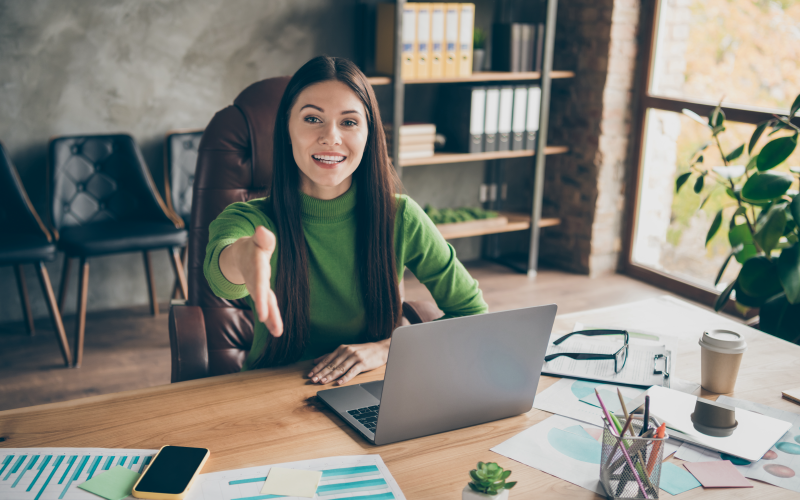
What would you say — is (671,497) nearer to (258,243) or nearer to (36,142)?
(258,243)

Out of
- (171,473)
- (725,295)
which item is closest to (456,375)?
(171,473)

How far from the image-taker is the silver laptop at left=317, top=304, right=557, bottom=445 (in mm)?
1034

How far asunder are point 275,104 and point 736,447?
4.47 ft

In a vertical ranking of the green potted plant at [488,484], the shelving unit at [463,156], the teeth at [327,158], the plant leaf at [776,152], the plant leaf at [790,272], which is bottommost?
the plant leaf at [790,272]

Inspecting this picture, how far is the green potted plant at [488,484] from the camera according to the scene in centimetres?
89

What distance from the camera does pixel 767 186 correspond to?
7.82 ft

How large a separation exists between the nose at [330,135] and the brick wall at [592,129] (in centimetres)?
283

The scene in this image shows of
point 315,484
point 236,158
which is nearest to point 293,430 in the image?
point 315,484

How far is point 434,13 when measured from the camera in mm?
3438

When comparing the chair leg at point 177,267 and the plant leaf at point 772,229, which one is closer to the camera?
the plant leaf at point 772,229

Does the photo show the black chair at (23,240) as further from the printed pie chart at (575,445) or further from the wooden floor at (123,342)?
the printed pie chart at (575,445)

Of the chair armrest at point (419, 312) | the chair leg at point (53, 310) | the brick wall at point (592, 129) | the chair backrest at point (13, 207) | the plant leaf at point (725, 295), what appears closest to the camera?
the chair armrest at point (419, 312)

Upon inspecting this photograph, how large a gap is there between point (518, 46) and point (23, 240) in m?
2.64

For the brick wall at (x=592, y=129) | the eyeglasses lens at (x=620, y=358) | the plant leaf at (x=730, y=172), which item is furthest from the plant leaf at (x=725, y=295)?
the eyeglasses lens at (x=620, y=358)
